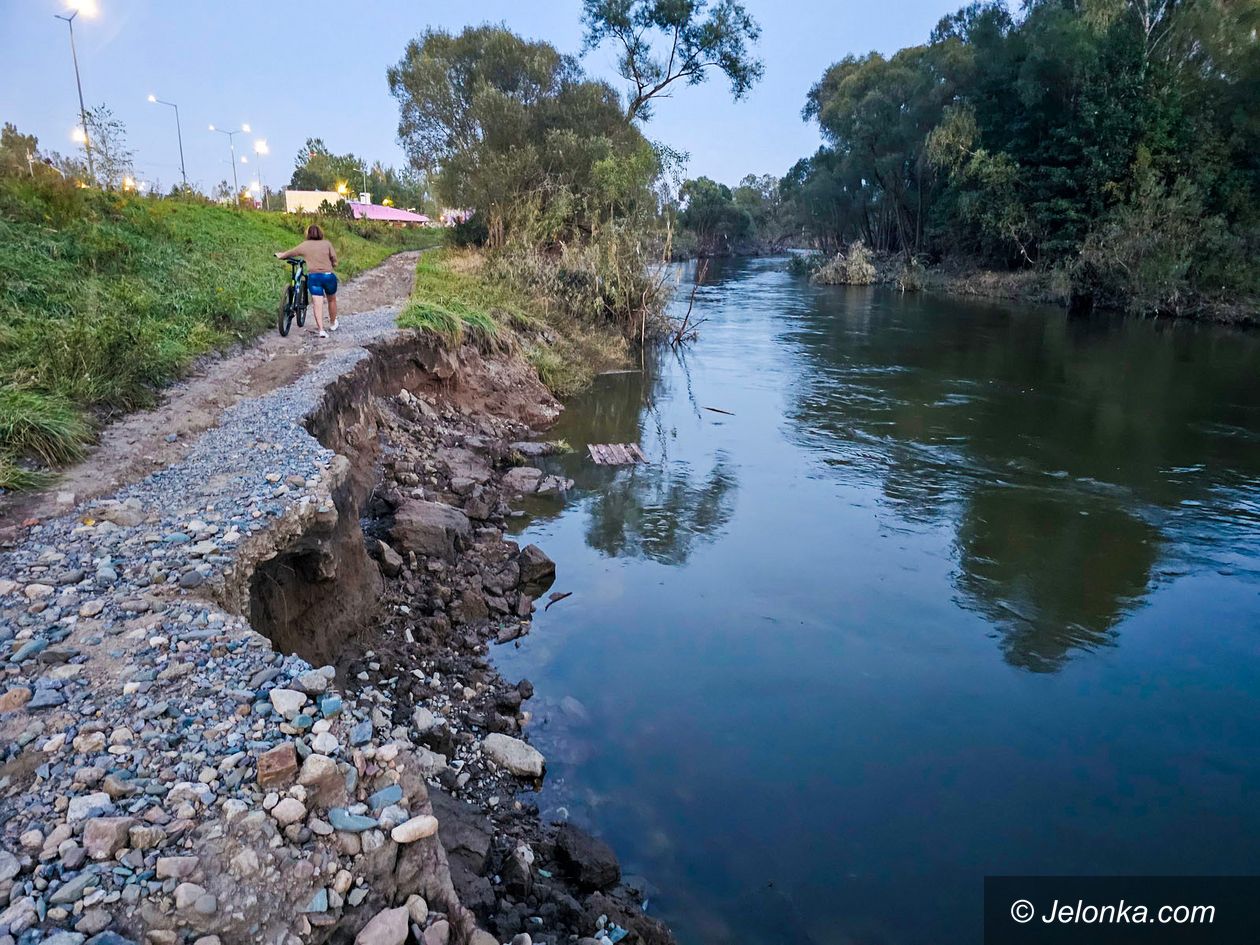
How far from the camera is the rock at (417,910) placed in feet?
10.7

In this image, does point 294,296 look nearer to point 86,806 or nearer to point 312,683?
point 312,683

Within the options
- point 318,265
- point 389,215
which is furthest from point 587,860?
point 389,215

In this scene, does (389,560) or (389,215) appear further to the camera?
(389,215)

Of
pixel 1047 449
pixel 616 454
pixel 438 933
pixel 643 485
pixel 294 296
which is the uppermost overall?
pixel 294 296

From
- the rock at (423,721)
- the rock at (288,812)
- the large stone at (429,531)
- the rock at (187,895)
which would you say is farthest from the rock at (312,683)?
the large stone at (429,531)

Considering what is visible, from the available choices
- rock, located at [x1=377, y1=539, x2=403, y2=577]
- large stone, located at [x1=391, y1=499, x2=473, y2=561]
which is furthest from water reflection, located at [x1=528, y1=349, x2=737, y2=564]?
rock, located at [x1=377, y1=539, x2=403, y2=577]

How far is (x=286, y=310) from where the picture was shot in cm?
1359

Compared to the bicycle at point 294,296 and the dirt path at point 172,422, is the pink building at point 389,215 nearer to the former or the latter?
the bicycle at point 294,296

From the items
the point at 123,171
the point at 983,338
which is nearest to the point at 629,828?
the point at 983,338

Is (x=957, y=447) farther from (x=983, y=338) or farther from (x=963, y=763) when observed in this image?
(x=983, y=338)

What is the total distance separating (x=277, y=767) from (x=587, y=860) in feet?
7.23

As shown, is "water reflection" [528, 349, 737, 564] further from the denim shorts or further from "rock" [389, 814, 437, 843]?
"rock" [389, 814, 437, 843]

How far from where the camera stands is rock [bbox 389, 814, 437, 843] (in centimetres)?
337

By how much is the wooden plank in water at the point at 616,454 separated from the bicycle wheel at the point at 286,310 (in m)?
5.67
